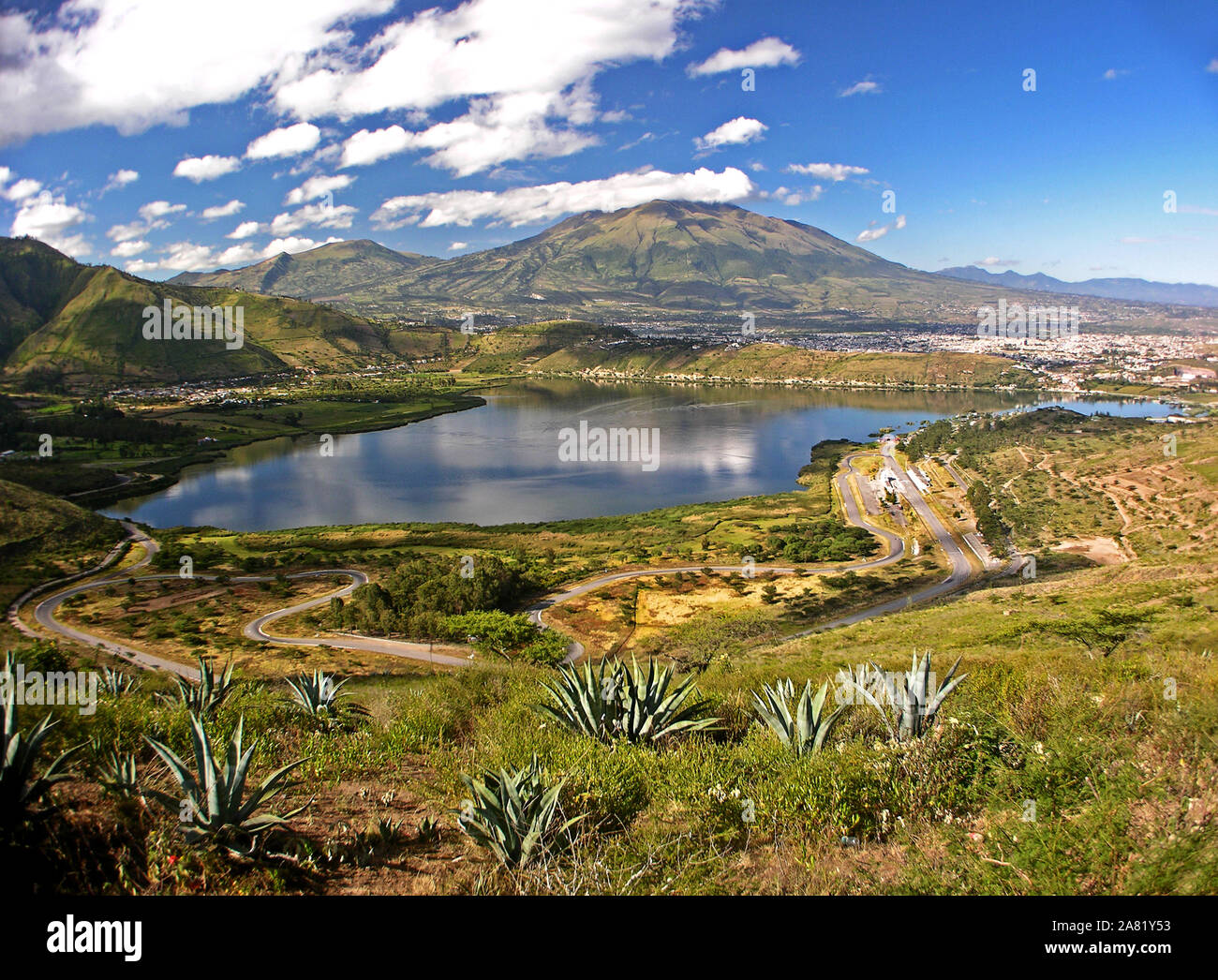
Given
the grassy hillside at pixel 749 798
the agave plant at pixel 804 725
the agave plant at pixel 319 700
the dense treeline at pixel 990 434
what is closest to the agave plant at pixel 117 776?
the grassy hillside at pixel 749 798

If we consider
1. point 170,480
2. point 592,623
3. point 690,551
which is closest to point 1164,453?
point 690,551

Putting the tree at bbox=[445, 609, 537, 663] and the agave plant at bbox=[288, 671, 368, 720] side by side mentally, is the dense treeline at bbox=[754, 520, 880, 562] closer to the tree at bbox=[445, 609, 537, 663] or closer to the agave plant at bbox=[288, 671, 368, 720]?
the tree at bbox=[445, 609, 537, 663]

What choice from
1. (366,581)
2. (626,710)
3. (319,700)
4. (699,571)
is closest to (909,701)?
(626,710)

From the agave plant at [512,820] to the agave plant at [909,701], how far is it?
2770 millimetres

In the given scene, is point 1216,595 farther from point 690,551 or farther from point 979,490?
point 979,490

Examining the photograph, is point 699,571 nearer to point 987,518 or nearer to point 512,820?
point 987,518

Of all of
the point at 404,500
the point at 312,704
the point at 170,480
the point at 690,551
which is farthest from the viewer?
the point at 170,480

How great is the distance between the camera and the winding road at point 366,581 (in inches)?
952

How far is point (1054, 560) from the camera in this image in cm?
3394

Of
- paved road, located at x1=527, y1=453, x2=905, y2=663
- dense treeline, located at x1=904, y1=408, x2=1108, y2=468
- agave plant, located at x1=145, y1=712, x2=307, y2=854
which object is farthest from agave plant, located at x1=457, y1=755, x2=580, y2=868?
dense treeline, located at x1=904, y1=408, x2=1108, y2=468

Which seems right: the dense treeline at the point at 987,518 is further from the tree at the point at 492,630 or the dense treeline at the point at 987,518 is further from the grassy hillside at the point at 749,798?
the grassy hillside at the point at 749,798

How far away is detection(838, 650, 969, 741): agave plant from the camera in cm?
514

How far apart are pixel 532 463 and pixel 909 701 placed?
6934cm

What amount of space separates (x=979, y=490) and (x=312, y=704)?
2044 inches
